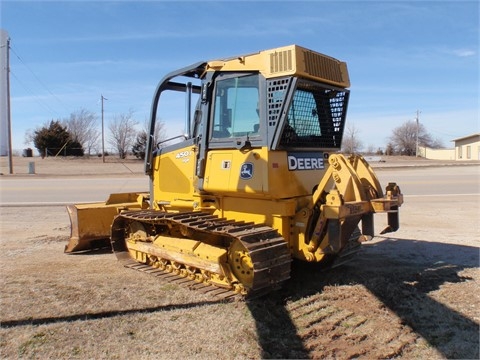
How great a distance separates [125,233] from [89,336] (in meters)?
3.30

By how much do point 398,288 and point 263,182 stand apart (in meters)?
2.14

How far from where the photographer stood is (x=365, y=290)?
5598 millimetres

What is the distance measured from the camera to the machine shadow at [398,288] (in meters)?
4.22

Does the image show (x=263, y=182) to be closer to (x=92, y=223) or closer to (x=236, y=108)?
(x=236, y=108)

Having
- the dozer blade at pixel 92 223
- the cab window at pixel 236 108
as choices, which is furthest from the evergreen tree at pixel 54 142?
the cab window at pixel 236 108

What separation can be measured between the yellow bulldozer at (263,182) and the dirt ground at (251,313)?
1.34ft

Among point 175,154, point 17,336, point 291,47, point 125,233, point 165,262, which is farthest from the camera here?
point 125,233

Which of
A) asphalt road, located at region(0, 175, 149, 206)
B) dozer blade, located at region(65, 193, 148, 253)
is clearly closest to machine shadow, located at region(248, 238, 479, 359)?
dozer blade, located at region(65, 193, 148, 253)

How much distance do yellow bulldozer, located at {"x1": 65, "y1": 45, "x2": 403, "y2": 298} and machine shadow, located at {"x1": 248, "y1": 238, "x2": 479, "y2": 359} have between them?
329 mm

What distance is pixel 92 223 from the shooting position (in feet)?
26.2

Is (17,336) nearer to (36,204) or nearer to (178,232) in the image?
(178,232)

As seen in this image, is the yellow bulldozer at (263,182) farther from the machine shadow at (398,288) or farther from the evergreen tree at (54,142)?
the evergreen tree at (54,142)

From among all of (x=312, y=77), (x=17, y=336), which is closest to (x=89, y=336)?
(x=17, y=336)

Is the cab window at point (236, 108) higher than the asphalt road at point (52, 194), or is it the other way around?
the cab window at point (236, 108)
